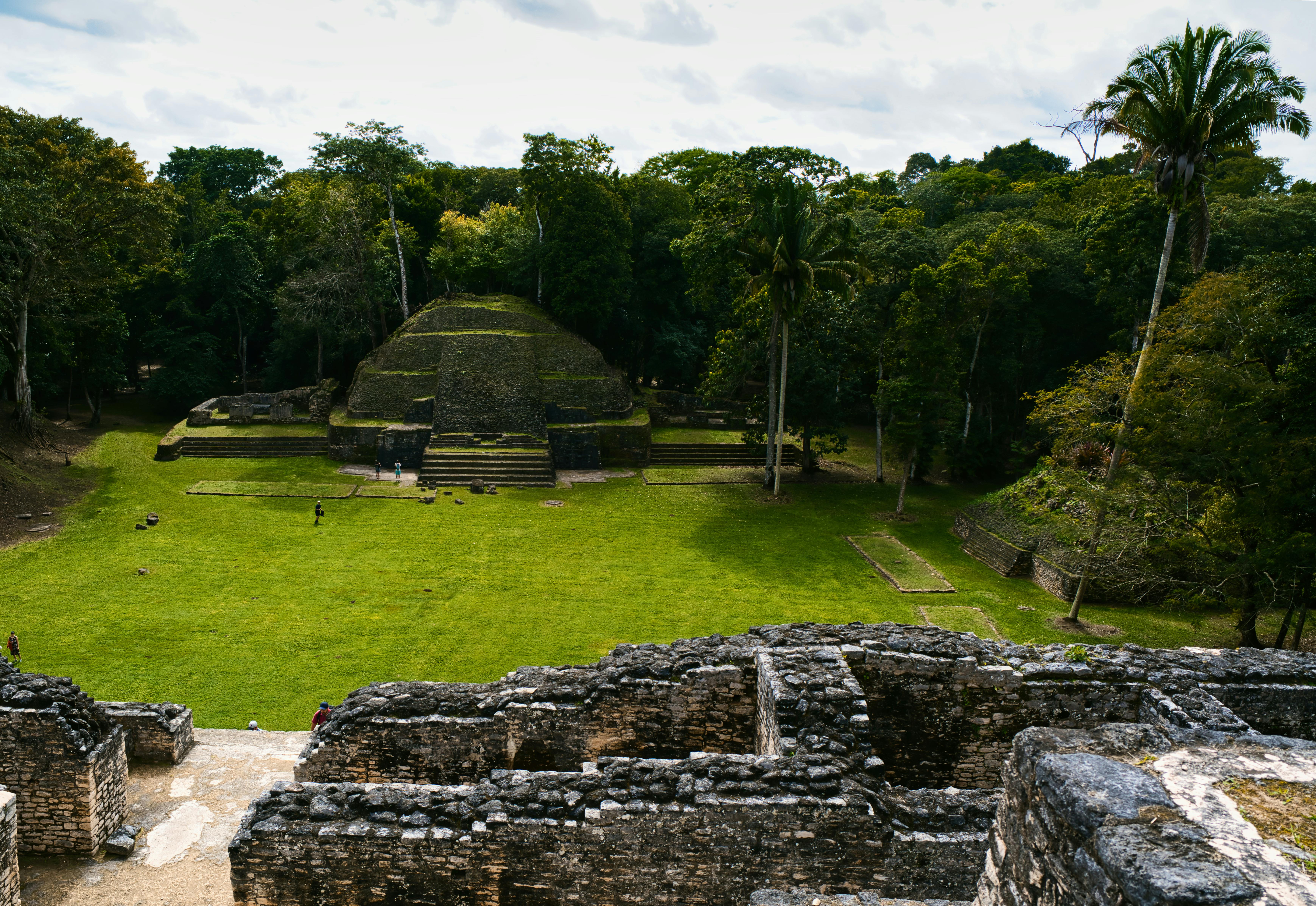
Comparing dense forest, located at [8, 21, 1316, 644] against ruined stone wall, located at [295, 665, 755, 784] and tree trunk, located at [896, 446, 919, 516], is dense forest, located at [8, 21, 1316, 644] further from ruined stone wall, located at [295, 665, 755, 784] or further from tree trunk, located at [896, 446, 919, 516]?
ruined stone wall, located at [295, 665, 755, 784]

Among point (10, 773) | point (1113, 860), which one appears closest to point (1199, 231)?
point (1113, 860)

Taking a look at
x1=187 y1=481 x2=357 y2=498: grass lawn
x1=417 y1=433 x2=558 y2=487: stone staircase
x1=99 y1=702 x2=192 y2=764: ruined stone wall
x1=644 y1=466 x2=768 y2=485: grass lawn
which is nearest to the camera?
x1=99 y1=702 x2=192 y2=764: ruined stone wall

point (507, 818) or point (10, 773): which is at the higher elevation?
point (507, 818)

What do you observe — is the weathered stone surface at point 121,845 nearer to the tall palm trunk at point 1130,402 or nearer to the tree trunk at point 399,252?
the tall palm trunk at point 1130,402

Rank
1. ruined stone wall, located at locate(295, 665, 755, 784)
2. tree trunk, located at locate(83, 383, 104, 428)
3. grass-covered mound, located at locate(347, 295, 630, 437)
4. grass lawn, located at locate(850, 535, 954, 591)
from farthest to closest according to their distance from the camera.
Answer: tree trunk, located at locate(83, 383, 104, 428), grass-covered mound, located at locate(347, 295, 630, 437), grass lawn, located at locate(850, 535, 954, 591), ruined stone wall, located at locate(295, 665, 755, 784)

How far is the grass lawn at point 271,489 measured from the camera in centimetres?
2234

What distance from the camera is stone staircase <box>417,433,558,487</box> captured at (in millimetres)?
24422

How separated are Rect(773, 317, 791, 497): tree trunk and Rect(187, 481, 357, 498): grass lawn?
12623 millimetres

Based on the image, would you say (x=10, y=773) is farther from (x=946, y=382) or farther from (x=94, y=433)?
(x=94, y=433)

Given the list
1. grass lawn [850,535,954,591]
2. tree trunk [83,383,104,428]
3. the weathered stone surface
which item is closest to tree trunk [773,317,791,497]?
grass lawn [850,535,954,591]

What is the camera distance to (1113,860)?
2.84 meters

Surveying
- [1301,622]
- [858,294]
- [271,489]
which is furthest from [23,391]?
[1301,622]

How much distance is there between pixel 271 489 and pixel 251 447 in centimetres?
534

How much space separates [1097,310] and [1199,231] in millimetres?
13518
